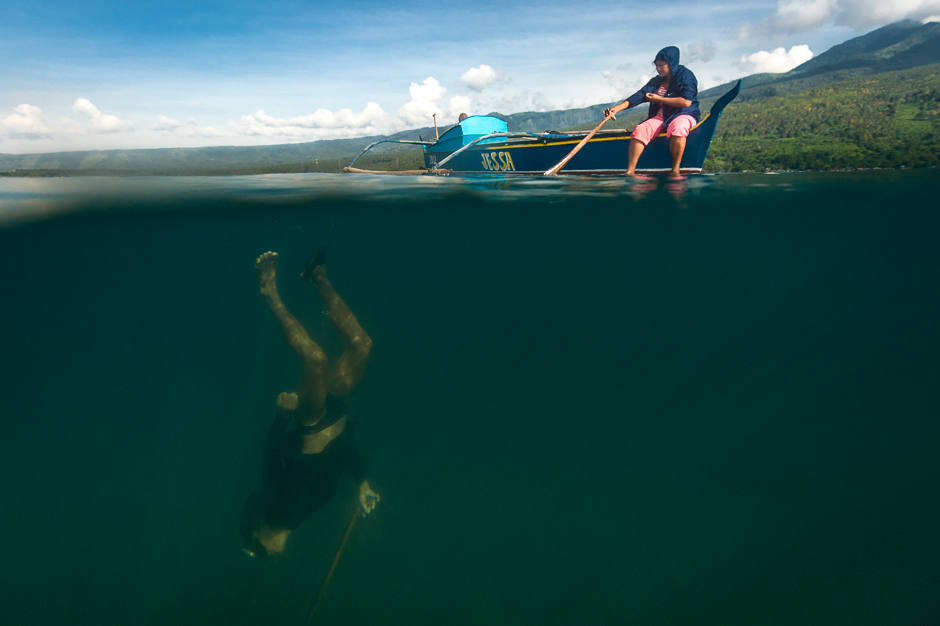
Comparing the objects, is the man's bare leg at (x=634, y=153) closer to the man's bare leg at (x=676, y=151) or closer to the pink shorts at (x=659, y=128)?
the pink shorts at (x=659, y=128)

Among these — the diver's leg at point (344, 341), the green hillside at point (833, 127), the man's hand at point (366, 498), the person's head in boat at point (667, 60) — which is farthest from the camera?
the green hillside at point (833, 127)

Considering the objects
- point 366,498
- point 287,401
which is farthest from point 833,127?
point 287,401

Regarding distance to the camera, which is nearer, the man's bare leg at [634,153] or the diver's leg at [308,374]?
the diver's leg at [308,374]

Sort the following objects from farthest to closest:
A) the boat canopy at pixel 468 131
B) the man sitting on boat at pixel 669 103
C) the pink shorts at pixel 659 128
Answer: the boat canopy at pixel 468 131 < the pink shorts at pixel 659 128 < the man sitting on boat at pixel 669 103

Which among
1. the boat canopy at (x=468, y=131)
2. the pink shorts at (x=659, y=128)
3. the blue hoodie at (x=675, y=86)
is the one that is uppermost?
the boat canopy at (x=468, y=131)

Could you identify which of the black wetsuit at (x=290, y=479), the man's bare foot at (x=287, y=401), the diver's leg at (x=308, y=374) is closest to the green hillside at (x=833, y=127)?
the diver's leg at (x=308, y=374)

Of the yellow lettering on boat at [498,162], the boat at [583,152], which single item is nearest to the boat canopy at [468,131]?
the boat at [583,152]

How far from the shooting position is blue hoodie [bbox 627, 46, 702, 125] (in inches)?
338

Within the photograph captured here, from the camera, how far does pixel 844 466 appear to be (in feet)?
29.4

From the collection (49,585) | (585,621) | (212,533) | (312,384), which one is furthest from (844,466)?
(49,585)

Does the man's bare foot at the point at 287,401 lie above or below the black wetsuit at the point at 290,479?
above

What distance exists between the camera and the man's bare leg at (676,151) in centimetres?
988

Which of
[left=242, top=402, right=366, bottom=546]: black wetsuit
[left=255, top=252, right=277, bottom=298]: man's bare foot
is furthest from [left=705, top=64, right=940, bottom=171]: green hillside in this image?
[left=242, top=402, right=366, bottom=546]: black wetsuit

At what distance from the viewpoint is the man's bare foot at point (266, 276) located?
702 cm
